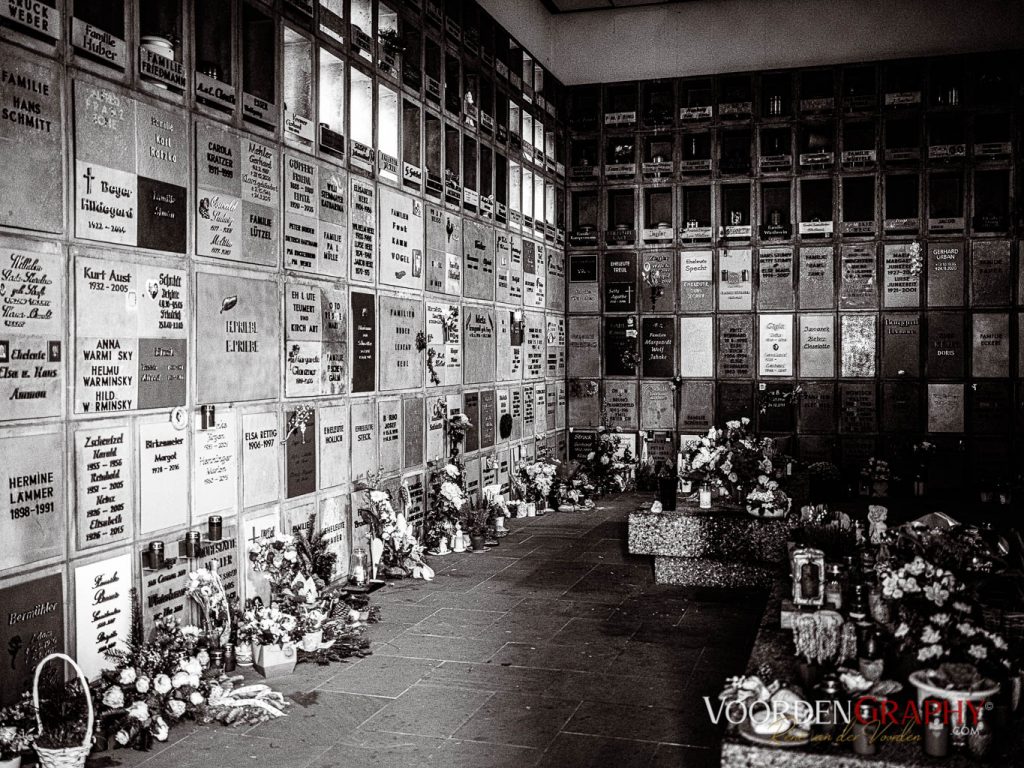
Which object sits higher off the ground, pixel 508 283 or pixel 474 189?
pixel 474 189

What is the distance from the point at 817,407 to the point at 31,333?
9478 mm

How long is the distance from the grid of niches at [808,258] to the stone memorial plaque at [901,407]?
2 cm

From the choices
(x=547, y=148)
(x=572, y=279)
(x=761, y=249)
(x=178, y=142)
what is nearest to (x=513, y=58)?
(x=547, y=148)

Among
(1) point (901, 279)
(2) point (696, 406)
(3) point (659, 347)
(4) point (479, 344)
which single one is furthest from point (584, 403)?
(1) point (901, 279)

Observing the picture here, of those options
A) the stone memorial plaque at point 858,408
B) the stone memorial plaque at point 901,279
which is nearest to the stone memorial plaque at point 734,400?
the stone memorial plaque at point 858,408

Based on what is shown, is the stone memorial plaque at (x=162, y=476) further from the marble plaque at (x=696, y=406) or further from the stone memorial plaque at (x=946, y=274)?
the stone memorial plaque at (x=946, y=274)

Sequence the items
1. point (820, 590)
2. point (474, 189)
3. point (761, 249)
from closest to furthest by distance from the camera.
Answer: point (820, 590) < point (474, 189) < point (761, 249)

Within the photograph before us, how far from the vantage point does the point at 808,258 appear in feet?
37.9

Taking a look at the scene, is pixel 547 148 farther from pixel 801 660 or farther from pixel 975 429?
pixel 801 660

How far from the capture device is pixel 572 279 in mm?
12430

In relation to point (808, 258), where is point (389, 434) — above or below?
below

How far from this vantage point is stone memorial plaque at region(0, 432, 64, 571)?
4004mm

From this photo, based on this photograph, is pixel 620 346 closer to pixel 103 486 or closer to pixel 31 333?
pixel 103 486

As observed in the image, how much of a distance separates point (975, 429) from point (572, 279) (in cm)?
531
